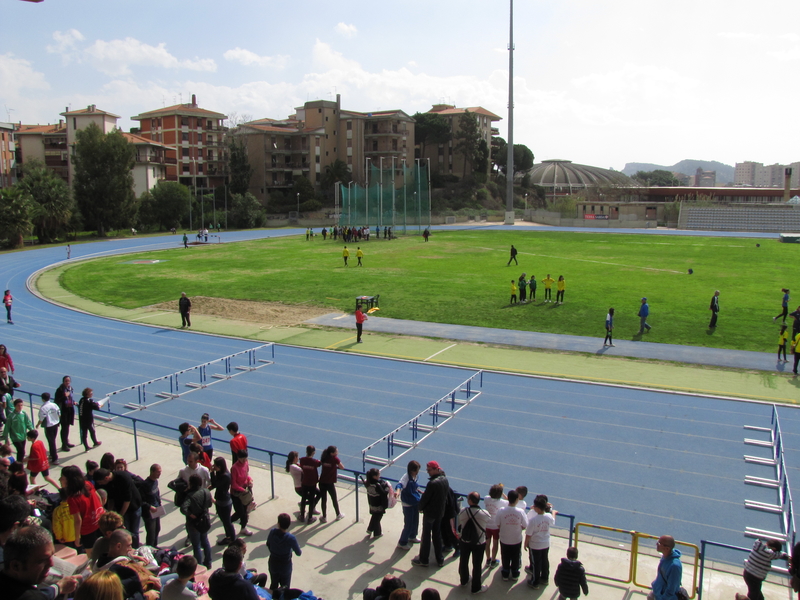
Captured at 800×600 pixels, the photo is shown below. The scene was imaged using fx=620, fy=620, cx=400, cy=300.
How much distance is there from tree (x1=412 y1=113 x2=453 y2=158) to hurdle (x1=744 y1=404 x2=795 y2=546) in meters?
97.0

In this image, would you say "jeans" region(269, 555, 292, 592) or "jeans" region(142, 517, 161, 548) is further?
"jeans" region(142, 517, 161, 548)

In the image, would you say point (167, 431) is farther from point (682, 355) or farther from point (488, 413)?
point (682, 355)

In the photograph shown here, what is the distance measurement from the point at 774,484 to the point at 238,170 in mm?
87463

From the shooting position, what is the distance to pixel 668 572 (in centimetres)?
672

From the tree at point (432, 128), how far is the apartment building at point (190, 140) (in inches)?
1284

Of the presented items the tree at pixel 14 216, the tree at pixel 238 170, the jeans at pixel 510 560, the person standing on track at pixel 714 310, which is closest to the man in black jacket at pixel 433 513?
the jeans at pixel 510 560

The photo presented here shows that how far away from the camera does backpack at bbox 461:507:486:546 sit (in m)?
7.64

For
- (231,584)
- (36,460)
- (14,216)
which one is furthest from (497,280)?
(14,216)

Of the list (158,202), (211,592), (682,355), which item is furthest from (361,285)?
(158,202)

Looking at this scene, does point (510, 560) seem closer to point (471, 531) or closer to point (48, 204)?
point (471, 531)

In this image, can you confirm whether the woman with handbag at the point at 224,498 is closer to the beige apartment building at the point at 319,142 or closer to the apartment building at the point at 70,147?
the apartment building at the point at 70,147

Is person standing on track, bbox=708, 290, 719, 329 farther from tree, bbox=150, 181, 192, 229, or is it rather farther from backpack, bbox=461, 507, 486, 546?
tree, bbox=150, 181, 192, 229

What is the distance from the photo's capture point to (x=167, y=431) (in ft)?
46.2

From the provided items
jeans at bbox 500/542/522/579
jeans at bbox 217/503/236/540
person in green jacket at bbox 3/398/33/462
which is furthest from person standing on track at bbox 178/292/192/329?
jeans at bbox 500/542/522/579
